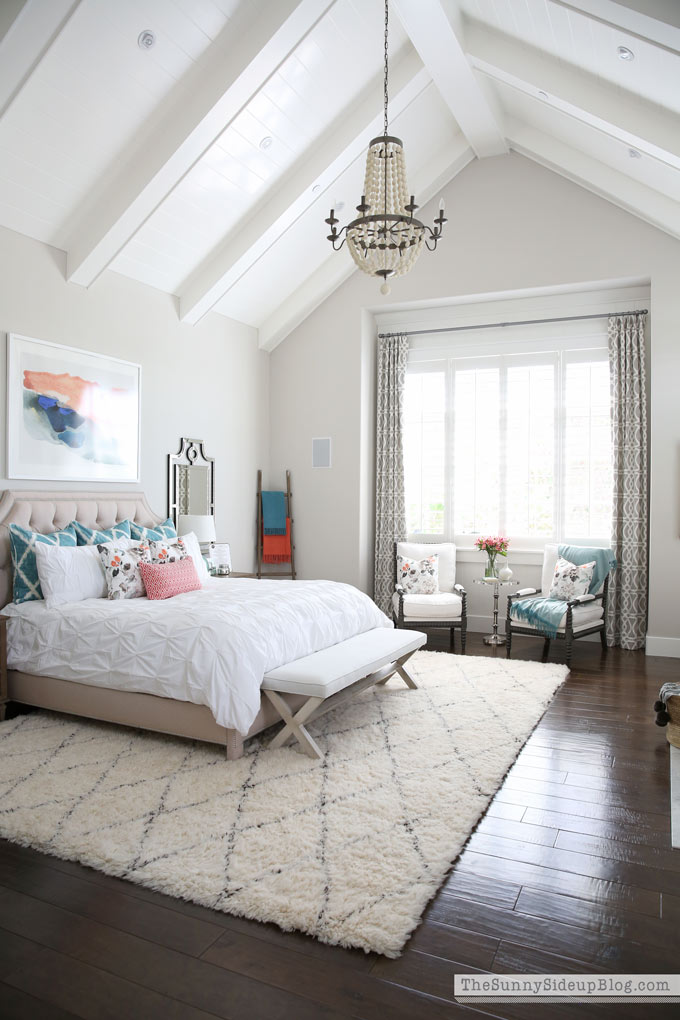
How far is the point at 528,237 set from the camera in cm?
651

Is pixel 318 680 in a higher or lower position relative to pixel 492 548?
lower

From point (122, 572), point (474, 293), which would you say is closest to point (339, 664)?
point (122, 572)

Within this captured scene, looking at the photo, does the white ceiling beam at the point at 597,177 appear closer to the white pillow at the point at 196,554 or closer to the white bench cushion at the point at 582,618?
the white bench cushion at the point at 582,618

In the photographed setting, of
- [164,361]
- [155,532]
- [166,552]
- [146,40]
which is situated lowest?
[166,552]

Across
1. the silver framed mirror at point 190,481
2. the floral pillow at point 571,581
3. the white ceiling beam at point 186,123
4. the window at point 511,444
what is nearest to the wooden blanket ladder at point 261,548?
the silver framed mirror at point 190,481

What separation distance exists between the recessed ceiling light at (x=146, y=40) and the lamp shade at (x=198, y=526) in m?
3.36

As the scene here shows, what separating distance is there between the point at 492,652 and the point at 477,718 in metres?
1.99

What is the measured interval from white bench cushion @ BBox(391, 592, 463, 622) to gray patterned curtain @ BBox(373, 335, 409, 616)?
3.35ft

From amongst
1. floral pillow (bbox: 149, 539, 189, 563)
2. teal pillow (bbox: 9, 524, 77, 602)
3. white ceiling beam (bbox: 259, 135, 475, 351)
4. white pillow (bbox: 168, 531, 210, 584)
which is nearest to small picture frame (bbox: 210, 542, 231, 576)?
white pillow (bbox: 168, 531, 210, 584)

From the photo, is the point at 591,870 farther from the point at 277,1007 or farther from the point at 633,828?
the point at 277,1007

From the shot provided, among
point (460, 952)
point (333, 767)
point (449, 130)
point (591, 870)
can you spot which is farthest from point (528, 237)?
point (460, 952)

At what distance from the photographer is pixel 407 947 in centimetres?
209

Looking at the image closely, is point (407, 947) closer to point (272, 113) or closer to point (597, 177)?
point (272, 113)

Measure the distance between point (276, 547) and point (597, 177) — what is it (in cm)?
449
